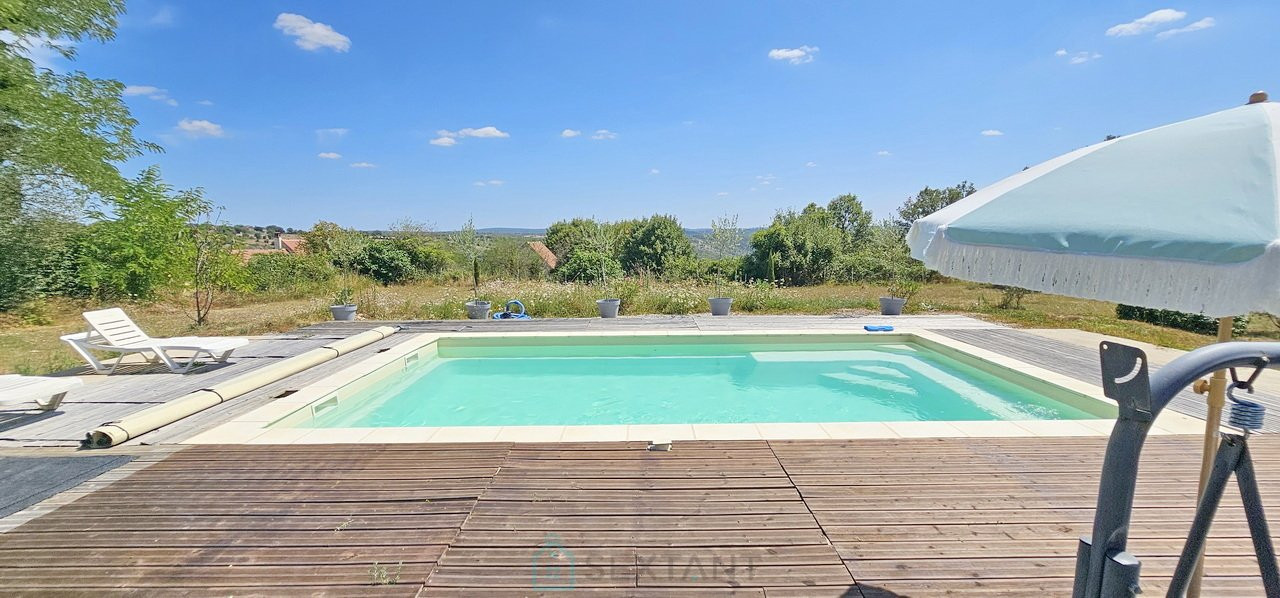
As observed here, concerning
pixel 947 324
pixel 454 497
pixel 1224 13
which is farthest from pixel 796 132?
pixel 454 497

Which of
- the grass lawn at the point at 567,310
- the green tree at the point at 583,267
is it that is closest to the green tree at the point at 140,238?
the grass lawn at the point at 567,310

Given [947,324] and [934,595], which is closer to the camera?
[934,595]

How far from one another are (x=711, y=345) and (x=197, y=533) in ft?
21.8

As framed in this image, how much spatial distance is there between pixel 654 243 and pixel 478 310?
16626mm

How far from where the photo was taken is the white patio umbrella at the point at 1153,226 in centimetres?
113

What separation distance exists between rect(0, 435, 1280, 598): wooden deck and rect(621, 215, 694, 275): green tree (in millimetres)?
21651

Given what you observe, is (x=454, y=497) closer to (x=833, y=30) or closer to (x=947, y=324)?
(x=947, y=324)

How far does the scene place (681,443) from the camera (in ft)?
11.7

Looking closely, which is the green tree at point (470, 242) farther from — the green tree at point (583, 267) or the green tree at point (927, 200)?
the green tree at point (927, 200)

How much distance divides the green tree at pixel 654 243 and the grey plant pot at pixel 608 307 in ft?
49.5

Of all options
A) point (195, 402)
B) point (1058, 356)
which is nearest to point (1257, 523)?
point (195, 402)

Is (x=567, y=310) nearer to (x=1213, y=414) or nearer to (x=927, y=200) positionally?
(x=1213, y=414)

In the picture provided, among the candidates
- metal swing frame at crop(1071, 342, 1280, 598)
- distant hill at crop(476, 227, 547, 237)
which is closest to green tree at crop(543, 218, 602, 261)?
distant hill at crop(476, 227, 547, 237)

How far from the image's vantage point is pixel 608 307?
971cm
